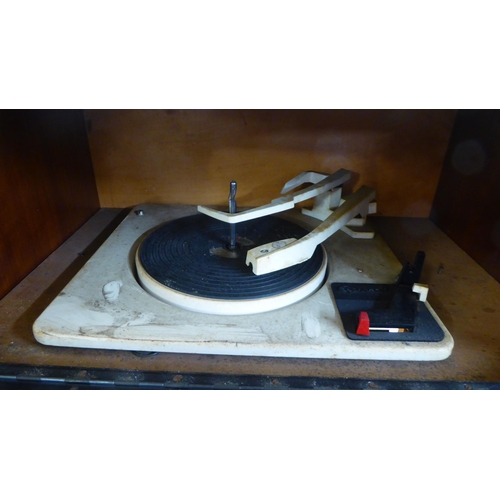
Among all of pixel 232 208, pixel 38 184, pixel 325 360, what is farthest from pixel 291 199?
pixel 38 184

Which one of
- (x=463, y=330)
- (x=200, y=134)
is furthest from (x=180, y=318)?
(x=200, y=134)

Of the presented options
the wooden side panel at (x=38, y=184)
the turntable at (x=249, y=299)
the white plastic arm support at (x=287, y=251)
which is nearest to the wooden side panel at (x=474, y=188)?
the turntable at (x=249, y=299)

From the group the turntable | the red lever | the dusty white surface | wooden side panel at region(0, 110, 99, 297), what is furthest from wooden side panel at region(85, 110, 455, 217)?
the red lever

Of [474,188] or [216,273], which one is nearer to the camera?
[216,273]

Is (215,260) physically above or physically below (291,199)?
below

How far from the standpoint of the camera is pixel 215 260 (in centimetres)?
75

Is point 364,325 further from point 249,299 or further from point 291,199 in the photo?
point 291,199

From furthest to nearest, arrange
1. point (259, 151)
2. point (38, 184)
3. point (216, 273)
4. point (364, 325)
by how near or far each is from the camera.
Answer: point (259, 151), point (38, 184), point (216, 273), point (364, 325)

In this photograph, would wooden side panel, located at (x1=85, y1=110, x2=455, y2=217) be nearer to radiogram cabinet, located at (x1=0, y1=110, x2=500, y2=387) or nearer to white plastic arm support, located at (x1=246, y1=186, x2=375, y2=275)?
radiogram cabinet, located at (x1=0, y1=110, x2=500, y2=387)

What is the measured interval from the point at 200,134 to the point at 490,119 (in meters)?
0.71

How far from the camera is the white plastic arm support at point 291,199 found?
2.33 ft

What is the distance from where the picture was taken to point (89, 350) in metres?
0.59

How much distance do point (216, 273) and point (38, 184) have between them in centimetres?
46

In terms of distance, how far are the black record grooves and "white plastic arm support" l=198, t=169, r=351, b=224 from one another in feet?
0.28
